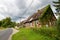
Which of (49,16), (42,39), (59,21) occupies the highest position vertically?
→ (49,16)

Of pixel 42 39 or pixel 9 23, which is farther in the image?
pixel 9 23

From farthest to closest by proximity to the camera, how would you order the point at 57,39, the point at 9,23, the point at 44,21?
the point at 9,23
the point at 44,21
the point at 57,39

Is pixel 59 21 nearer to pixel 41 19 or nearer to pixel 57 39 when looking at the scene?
pixel 57 39

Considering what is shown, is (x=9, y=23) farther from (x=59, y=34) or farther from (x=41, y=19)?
(x=59, y=34)

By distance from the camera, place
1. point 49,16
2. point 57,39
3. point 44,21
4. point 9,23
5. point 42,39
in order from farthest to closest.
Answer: point 9,23 → point 49,16 → point 44,21 → point 42,39 → point 57,39

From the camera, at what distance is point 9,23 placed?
182 meters

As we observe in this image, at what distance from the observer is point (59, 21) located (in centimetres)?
1888

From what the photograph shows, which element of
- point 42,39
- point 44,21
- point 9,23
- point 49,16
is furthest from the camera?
point 9,23

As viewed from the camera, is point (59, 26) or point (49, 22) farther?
point (49, 22)

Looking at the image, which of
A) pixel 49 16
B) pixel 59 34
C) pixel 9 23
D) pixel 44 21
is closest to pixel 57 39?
pixel 59 34

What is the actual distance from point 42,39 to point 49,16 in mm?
33981

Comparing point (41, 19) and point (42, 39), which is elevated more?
point (41, 19)

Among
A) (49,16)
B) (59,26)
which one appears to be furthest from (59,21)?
(49,16)

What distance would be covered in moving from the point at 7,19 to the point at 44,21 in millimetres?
130366
